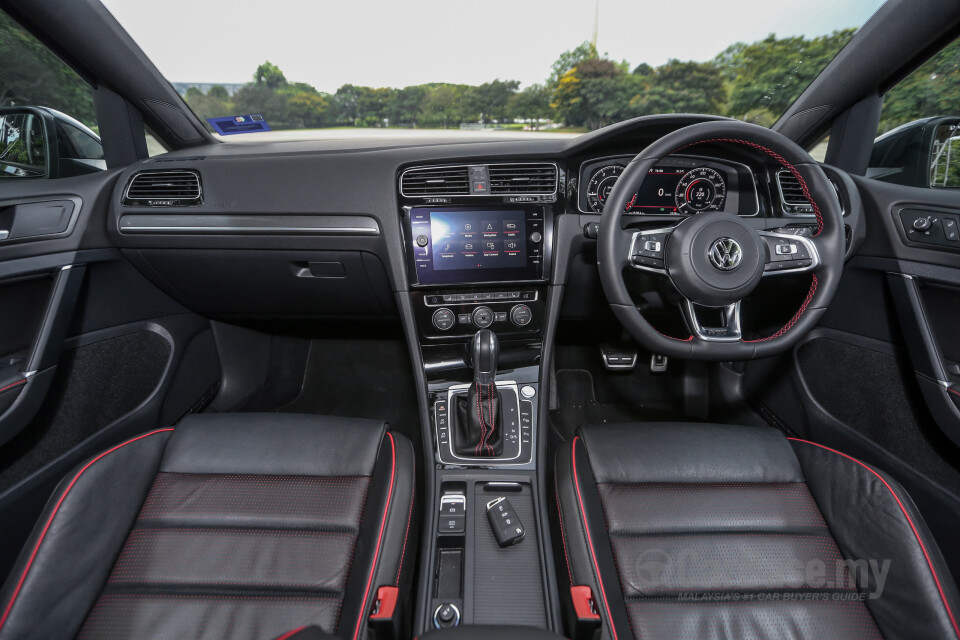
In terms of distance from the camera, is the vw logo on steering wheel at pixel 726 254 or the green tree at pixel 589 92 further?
the green tree at pixel 589 92

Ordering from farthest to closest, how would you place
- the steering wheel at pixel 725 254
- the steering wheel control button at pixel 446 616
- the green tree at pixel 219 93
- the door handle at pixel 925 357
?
1. the green tree at pixel 219 93
2. the door handle at pixel 925 357
3. the steering wheel at pixel 725 254
4. the steering wheel control button at pixel 446 616

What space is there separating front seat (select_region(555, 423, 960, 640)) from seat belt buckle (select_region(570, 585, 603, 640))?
2 cm

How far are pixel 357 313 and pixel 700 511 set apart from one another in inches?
58.9

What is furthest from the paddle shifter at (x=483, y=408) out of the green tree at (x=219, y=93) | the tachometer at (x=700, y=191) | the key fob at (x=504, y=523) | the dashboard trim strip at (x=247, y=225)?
the green tree at (x=219, y=93)

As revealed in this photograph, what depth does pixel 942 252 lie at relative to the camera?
1.44 m

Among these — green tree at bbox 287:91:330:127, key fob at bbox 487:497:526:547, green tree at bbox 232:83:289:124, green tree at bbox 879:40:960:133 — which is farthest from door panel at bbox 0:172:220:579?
green tree at bbox 879:40:960:133

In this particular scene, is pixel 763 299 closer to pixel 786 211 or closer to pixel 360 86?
pixel 786 211

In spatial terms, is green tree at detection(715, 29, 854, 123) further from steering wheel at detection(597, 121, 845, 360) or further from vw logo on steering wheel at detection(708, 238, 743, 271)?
vw logo on steering wheel at detection(708, 238, 743, 271)

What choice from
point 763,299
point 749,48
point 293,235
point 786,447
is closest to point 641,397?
point 763,299

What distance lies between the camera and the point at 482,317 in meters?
1.88

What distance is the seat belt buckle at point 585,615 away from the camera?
1.07 metres

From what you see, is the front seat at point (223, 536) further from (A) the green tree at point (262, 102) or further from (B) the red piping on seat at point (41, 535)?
(A) the green tree at point (262, 102)

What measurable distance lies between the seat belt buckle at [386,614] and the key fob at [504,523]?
333 mm

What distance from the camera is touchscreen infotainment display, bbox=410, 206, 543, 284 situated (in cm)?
174
